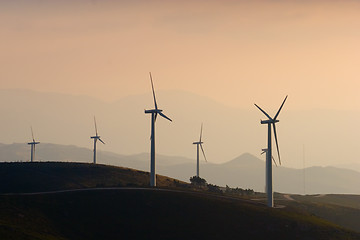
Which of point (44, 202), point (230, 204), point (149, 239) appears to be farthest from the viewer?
point (230, 204)

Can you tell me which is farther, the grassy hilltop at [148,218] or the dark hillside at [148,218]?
the dark hillside at [148,218]

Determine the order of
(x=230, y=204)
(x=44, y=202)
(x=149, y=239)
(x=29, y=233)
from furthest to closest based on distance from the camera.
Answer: (x=230, y=204) → (x=44, y=202) → (x=149, y=239) → (x=29, y=233)

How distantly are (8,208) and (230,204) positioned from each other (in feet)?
200

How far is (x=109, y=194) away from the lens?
6422 inches

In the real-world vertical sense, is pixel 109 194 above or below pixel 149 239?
above

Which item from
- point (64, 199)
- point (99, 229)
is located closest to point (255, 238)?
point (99, 229)

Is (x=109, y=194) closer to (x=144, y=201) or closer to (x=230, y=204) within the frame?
(x=144, y=201)

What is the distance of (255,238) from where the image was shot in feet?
465

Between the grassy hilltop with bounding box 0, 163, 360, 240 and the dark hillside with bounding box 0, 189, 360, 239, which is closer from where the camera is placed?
the grassy hilltop with bounding box 0, 163, 360, 240

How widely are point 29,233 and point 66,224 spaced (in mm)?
17178

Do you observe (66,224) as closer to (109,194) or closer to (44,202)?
(44,202)

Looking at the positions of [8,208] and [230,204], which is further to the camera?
[230,204]

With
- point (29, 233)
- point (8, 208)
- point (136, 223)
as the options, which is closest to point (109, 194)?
point (136, 223)

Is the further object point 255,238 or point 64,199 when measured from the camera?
point 64,199
